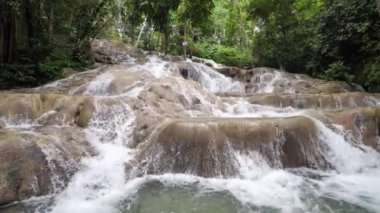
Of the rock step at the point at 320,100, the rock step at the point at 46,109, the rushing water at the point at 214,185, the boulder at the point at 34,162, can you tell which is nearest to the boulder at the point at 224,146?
the rushing water at the point at 214,185

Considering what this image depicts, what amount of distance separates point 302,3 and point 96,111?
14352 millimetres

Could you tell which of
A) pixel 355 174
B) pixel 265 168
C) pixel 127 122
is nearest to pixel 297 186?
pixel 265 168

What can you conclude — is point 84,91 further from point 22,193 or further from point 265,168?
point 265,168

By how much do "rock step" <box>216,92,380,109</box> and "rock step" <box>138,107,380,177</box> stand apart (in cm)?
313

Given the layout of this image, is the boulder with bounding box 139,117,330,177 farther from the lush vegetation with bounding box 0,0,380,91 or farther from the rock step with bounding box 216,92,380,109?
the lush vegetation with bounding box 0,0,380,91

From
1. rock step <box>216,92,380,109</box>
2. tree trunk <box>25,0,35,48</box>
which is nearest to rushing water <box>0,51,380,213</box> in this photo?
rock step <box>216,92,380,109</box>

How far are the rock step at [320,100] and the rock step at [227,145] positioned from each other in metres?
3.13

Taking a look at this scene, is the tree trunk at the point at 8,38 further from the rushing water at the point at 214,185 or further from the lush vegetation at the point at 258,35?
the rushing water at the point at 214,185

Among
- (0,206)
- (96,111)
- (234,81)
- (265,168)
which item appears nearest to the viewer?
(0,206)

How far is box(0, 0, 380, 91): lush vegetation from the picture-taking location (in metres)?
12.2

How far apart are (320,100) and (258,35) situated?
8919 millimetres

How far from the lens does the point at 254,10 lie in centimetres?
1897

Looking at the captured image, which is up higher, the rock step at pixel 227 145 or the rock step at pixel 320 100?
the rock step at pixel 320 100

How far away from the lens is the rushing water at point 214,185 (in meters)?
5.61
